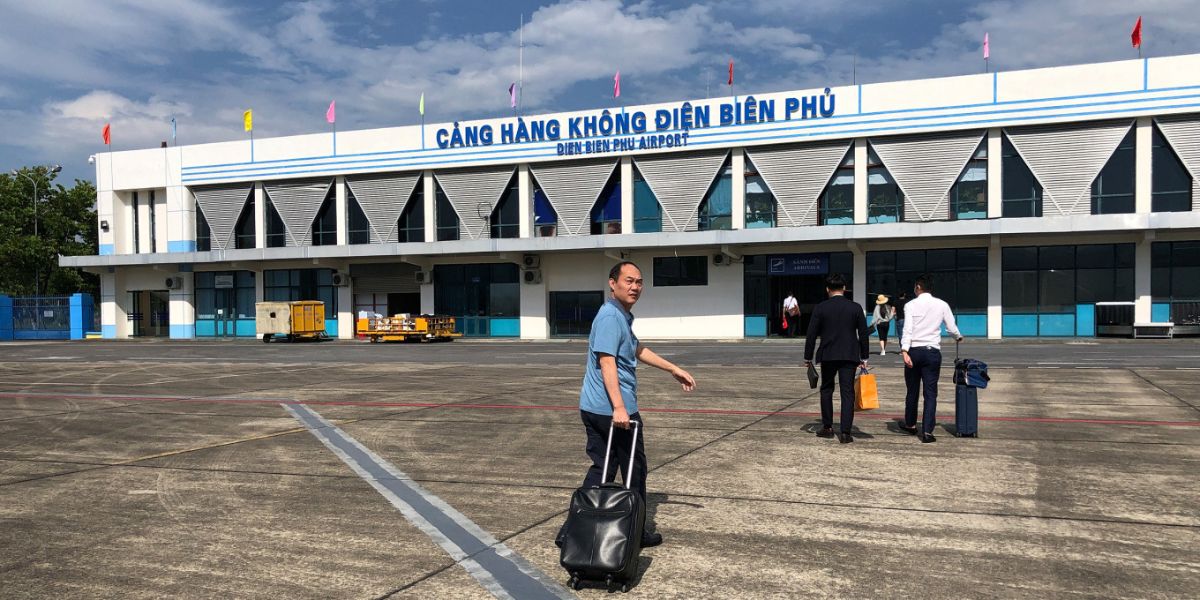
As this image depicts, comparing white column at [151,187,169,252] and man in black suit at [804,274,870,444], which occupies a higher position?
white column at [151,187,169,252]

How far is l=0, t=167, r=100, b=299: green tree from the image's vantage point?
5728cm

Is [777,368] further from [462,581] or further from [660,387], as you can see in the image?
[462,581]

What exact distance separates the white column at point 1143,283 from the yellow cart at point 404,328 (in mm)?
27146

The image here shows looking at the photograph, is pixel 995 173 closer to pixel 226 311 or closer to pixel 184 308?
pixel 226 311

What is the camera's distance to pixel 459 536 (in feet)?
17.7

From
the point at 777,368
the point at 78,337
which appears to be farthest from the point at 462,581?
the point at 78,337

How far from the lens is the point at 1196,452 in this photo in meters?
7.92

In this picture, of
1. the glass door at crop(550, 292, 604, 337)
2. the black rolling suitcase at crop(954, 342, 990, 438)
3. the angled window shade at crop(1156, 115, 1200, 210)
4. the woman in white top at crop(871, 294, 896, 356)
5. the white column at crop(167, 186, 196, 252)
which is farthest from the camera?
the white column at crop(167, 186, 196, 252)

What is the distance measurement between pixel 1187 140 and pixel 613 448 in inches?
1271

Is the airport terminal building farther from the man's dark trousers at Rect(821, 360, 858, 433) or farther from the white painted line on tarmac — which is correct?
the white painted line on tarmac

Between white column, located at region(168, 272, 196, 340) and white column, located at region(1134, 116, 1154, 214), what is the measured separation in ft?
143

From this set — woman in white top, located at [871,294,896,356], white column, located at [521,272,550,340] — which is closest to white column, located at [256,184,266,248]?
white column, located at [521,272,550,340]

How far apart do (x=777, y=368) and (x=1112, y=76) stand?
20231 millimetres

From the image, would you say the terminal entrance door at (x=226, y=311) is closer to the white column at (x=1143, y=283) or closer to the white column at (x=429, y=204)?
the white column at (x=429, y=204)
